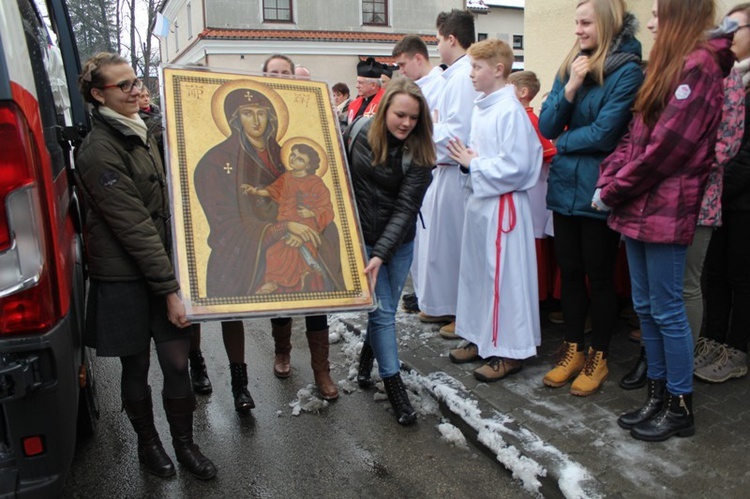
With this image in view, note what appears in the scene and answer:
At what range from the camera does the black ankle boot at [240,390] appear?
3758mm

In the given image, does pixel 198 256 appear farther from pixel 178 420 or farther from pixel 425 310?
pixel 425 310

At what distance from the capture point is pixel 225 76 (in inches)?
122

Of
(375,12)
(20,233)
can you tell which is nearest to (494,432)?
(20,233)

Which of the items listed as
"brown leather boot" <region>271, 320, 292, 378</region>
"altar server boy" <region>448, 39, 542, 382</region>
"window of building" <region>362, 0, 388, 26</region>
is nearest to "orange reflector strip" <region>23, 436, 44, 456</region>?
"brown leather boot" <region>271, 320, 292, 378</region>

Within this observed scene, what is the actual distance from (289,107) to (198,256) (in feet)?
3.15

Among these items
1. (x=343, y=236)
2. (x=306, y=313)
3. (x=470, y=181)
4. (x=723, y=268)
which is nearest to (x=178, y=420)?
(x=306, y=313)

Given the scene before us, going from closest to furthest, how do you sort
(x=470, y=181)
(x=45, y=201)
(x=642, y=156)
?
(x=45, y=201) → (x=642, y=156) → (x=470, y=181)

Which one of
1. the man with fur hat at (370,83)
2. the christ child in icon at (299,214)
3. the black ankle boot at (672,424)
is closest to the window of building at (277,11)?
the man with fur hat at (370,83)

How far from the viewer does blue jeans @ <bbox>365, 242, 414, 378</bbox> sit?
3.57 m

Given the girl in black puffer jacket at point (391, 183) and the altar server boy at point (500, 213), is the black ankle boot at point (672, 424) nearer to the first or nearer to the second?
the altar server boy at point (500, 213)

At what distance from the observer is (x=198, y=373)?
4.16 meters

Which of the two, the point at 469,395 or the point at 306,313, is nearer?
the point at 306,313

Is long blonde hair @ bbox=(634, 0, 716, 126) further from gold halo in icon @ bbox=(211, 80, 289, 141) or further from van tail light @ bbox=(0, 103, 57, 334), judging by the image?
van tail light @ bbox=(0, 103, 57, 334)

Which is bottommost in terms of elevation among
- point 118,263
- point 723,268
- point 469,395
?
point 469,395
